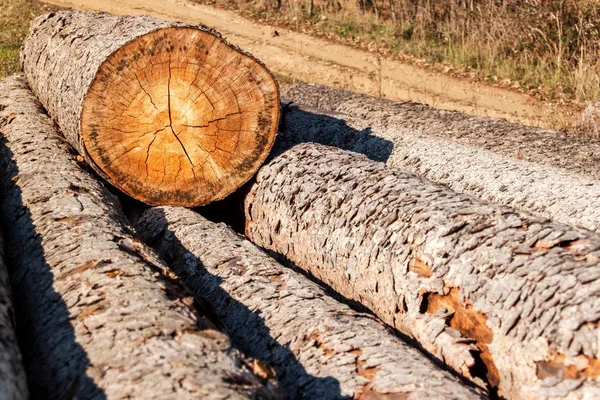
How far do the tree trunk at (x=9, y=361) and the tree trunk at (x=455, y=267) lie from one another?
5.65 ft

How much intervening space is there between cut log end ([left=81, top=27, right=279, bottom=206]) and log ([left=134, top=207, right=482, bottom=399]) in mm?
514

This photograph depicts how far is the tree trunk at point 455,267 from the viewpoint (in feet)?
9.20

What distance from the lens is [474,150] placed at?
5.47 m

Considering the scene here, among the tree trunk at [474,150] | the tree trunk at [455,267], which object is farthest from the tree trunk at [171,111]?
the tree trunk at [474,150]

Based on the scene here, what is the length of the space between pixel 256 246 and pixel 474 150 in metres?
2.08

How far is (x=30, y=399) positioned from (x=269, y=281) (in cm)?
131

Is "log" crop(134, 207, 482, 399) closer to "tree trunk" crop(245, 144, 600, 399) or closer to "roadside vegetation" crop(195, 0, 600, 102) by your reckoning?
"tree trunk" crop(245, 144, 600, 399)

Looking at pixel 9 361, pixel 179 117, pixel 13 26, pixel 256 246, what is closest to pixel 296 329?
pixel 256 246

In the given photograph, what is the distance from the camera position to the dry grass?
9.82 m

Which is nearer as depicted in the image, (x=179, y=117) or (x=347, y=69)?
(x=179, y=117)

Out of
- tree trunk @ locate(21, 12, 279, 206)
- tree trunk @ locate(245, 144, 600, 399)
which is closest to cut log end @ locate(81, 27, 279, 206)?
tree trunk @ locate(21, 12, 279, 206)

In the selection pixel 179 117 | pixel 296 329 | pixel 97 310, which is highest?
pixel 179 117

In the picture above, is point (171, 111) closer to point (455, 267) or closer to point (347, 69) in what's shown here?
point (455, 267)

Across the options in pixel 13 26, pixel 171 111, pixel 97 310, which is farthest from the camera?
pixel 13 26
